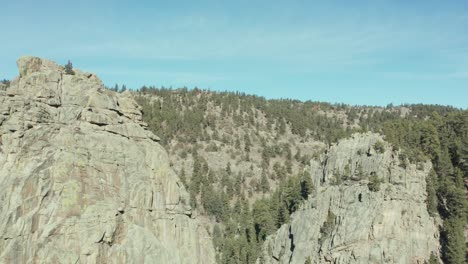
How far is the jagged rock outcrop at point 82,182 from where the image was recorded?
1791 inches

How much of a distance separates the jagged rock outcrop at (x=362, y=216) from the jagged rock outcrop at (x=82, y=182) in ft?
80.6

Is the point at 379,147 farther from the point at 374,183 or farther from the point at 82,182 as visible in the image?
the point at 82,182

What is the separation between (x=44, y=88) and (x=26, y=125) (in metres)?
5.06

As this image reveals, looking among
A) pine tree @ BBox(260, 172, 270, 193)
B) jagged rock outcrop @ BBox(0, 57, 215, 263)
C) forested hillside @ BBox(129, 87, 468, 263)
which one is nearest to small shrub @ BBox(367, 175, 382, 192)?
forested hillside @ BBox(129, 87, 468, 263)

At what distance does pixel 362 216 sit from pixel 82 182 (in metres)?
44.0

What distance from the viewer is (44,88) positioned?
2039 inches

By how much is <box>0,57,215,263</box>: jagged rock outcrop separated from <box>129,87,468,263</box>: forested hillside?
37232mm

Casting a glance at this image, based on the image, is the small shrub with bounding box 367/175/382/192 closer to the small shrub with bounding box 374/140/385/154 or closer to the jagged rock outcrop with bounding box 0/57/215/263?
the small shrub with bounding box 374/140/385/154

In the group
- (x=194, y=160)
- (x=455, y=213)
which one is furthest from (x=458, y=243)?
(x=194, y=160)

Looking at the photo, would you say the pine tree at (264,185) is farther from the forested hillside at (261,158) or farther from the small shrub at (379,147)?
the small shrub at (379,147)

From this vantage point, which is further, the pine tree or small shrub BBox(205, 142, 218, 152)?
small shrub BBox(205, 142, 218, 152)

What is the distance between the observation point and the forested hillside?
80.2 m

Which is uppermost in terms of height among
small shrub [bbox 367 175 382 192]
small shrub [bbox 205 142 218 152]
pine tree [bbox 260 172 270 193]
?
small shrub [bbox 367 175 382 192]

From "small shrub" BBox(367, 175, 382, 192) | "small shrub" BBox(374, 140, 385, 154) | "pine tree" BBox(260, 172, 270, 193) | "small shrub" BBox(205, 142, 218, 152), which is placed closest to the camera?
"small shrub" BBox(367, 175, 382, 192)
